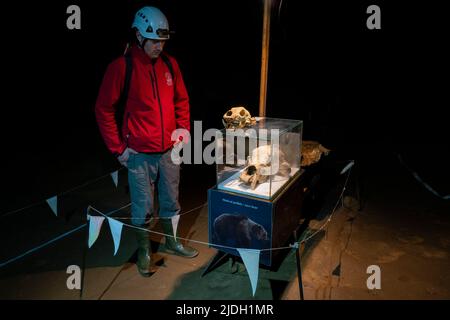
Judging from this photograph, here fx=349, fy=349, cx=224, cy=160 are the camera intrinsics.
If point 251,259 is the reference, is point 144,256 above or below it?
below

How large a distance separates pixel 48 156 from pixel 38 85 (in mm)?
8012

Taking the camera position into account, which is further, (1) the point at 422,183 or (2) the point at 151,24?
(1) the point at 422,183

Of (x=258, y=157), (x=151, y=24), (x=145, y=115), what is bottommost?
(x=258, y=157)

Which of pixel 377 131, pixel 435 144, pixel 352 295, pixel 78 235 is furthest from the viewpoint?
pixel 377 131

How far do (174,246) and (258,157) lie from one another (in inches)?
72.1

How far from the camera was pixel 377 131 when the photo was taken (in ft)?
36.1

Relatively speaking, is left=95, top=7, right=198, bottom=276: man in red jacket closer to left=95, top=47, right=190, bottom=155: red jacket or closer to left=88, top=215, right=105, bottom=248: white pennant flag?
left=95, top=47, right=190, bottom=155: red jacket

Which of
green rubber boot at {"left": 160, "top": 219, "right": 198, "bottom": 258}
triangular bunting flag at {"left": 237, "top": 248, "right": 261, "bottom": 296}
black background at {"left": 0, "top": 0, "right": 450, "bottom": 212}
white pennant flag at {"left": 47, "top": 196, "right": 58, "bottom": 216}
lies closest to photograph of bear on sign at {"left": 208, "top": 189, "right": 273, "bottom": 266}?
triangular bunting flag at {"left": 237, "top": 248, "right": 261, "bottom": 296}

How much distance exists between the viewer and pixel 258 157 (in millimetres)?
3779

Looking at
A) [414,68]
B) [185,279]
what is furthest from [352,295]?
[414,68]

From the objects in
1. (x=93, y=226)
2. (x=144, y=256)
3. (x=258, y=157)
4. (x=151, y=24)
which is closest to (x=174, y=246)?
(x=144, y=256)

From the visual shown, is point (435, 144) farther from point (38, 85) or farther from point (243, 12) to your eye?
point (38, 85)

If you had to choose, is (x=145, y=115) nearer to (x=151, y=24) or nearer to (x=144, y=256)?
(x=151, y=24)

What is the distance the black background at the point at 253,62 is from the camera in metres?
12.7
